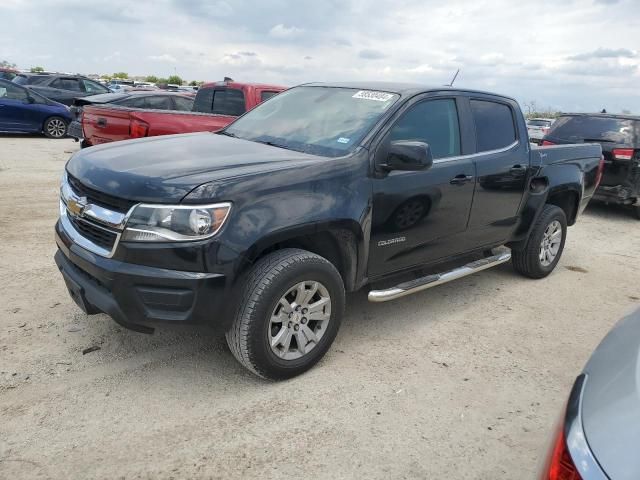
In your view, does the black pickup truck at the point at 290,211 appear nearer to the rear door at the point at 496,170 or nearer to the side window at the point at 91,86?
the rear door at the point at 496,170

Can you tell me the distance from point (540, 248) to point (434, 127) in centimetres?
205

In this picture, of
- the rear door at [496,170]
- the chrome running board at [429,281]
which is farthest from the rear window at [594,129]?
the chrome running board at [429,281]

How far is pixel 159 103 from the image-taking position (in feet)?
36.1

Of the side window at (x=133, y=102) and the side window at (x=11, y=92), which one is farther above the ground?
the side window at (x=133, y=102)

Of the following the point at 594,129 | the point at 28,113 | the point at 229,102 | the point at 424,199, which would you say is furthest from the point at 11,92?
the point at 424,199

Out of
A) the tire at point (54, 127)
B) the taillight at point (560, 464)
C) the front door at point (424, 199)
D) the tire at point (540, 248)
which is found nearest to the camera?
the taillight at point (560, 464)

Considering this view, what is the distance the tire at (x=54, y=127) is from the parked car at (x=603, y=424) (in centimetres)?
1536

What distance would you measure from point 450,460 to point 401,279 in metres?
2.04

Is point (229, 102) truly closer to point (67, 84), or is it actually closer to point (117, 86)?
point (67, 84)

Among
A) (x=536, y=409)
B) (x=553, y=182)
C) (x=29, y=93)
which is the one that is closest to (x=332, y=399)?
(x=536, y=409)

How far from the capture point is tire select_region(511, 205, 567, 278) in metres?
5.26

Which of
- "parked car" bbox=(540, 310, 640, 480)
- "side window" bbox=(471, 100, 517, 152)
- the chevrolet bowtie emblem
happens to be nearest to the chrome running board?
"side window" bbox=(471, 100, 517, 152)

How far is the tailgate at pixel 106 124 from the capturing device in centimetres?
749

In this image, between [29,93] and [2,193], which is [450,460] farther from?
[29,93]
